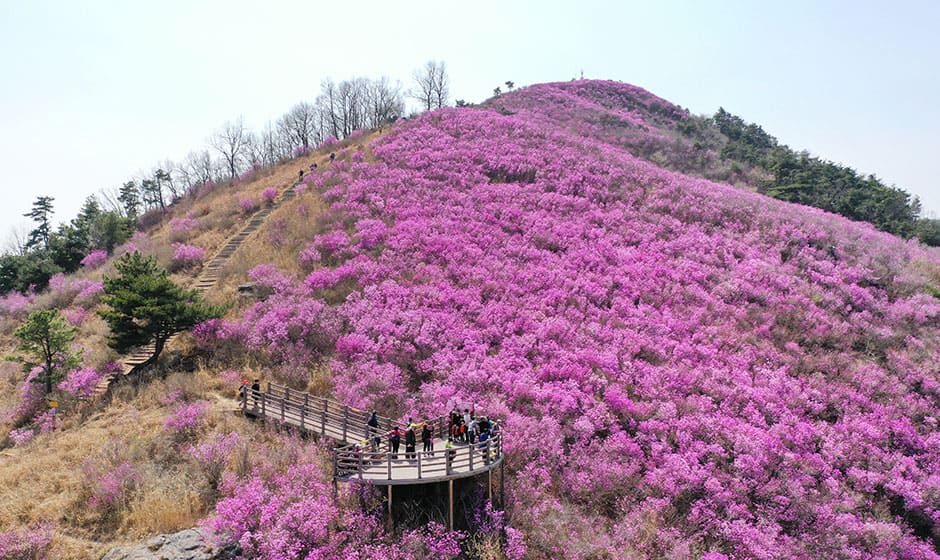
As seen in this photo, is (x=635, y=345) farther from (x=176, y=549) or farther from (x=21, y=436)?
(x=21, y=436)

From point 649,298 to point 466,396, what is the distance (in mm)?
13355

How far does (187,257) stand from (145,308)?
1372cm

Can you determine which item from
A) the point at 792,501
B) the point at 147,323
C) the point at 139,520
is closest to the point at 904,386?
the point at 792,501

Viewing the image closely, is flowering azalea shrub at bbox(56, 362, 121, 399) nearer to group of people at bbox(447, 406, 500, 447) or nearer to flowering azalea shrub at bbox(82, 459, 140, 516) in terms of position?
flowering azalea shrub at bbox(82, 459, 140, 516)

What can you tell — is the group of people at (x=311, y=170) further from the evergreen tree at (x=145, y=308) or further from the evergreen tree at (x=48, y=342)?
the evergreen tree at (x=48, y=342)

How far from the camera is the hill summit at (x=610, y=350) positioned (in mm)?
15508

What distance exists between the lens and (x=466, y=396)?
1962 centimetres

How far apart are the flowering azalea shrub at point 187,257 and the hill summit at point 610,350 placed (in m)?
5.13

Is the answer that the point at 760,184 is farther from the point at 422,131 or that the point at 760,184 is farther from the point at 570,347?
the point at 570,347

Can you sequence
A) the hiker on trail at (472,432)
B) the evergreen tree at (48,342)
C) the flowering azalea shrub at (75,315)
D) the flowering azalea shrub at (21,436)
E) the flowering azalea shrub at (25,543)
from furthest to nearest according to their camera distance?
the flowering azalea shrub at (75,315) < the evergreen tree at (48,342) < the flowering azalea shrub at (21,436) < the hiker on trail at (472,432) < the flowering azalea shrub at (25,543)

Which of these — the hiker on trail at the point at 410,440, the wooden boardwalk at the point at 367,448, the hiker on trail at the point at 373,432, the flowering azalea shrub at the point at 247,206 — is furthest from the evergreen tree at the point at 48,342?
the flowering azalea shrub at the point at 247,206

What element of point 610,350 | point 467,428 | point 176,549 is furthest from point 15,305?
point 610,350

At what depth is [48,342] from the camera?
62.2 ft

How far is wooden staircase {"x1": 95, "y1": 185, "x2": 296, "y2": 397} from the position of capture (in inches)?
809
